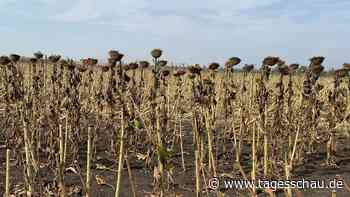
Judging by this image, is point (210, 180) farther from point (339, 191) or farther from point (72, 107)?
point (72, 107)

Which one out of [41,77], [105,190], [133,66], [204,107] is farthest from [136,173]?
[41,77]

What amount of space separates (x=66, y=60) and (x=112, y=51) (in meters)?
1.68

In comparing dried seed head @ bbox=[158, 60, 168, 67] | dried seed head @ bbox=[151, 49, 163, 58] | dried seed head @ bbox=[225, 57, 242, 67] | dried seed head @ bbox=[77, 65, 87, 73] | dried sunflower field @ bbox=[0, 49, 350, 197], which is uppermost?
dried seed head @ bbox=[151, 49, 163, 58]

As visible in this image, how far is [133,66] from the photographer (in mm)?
5555

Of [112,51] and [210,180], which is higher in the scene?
[112,51]

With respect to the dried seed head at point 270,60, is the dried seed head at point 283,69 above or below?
below

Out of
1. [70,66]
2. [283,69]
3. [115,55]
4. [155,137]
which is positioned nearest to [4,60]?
Result: [70,66]

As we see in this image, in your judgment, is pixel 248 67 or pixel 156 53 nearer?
pixel 156 53

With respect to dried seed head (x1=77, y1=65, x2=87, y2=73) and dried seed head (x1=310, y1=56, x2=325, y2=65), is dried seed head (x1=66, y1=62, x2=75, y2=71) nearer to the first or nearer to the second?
dried seed head (x1=77, y1=65, x2=87, y2=73)

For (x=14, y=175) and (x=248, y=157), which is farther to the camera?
(x=248, y=157)

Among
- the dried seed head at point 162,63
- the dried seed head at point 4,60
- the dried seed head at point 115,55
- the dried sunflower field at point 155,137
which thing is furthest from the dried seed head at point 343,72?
the dried seed head at point 4,60

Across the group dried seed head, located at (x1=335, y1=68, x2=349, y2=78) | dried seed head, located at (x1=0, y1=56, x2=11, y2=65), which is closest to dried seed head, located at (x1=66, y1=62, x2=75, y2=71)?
dried seed head, located at (x1=0, y1=56, x2=11, y2=65)

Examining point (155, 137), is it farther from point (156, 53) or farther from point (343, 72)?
point (343, 72)

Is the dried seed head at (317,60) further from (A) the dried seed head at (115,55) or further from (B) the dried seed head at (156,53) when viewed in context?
(A) the dried seed head at (115,55)
